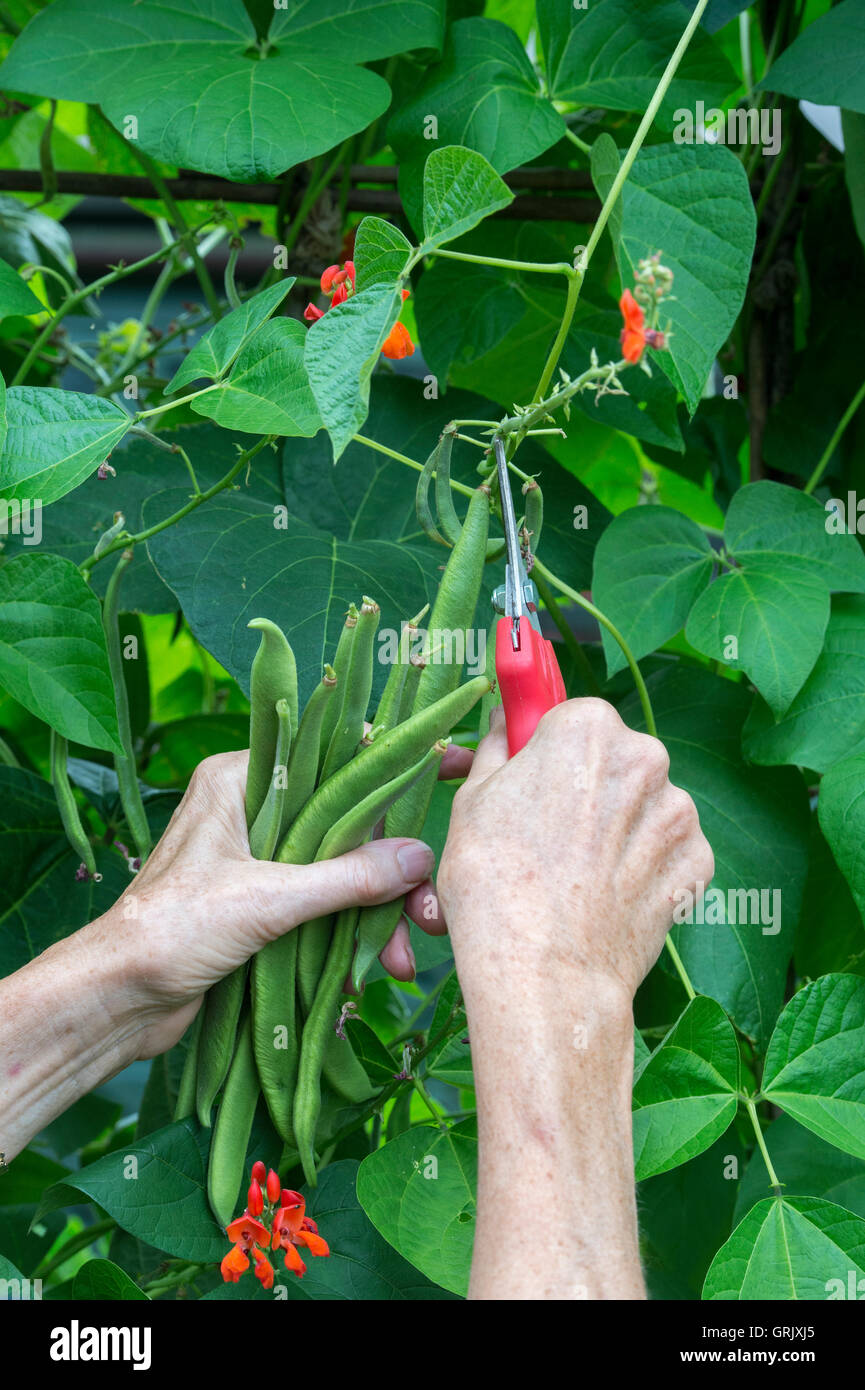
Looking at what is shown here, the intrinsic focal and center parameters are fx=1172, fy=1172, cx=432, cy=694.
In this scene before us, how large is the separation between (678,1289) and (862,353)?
851 millimetres

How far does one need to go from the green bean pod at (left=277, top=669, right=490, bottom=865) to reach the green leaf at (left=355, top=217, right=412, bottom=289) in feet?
0.75

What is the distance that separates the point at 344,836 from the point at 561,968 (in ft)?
0.58

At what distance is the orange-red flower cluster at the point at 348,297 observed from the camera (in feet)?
2.16

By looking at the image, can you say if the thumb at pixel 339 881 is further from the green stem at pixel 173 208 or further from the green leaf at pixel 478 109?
the green stem at pixel 173 208

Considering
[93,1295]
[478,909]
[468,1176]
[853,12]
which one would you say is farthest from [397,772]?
[853,12]

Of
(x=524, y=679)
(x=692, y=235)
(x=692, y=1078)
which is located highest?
(x=692, y=235)

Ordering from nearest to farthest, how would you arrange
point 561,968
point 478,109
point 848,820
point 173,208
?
1. point 561,968
2. point 848,820
3. point 478,109
4. point 173,208

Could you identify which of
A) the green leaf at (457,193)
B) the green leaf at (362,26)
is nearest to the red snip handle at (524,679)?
the green leaf at (457,193)

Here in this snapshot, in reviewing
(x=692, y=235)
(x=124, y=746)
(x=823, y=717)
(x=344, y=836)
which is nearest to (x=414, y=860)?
(x=344, y=836)

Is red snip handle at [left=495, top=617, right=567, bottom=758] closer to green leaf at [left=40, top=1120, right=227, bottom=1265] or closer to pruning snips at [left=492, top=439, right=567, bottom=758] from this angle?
pruning snips at [left=492, top=439, right=567, bottom=758]

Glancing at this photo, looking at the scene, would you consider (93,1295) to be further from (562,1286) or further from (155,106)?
(155,106)

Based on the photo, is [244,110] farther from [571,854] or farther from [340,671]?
[571,854]

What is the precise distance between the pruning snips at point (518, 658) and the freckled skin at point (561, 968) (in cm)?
2

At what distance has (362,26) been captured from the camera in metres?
0.93
